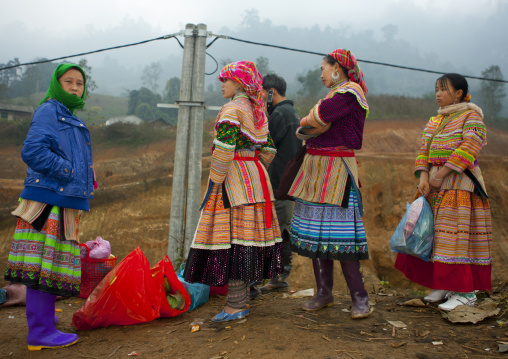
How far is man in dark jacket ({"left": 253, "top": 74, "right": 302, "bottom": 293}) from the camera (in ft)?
13.3

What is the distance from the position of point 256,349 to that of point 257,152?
148 centimetres

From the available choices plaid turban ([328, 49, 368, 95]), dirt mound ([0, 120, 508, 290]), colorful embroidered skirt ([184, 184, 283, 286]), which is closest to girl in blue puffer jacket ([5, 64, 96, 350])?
colorful embroidered skirt ([184, 184, 283, 286])

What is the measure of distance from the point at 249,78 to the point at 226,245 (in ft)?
4.27

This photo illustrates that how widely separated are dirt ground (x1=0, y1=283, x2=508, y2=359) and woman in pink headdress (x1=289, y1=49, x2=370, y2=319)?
0.30 metres

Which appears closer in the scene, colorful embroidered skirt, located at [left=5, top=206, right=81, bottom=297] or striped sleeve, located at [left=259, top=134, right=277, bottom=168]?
colorful embroidered skirt, located at [left=5, top=206, right=81, bottom=297]

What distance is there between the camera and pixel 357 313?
325 cm

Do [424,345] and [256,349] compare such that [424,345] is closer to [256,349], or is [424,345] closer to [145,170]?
[256,349]

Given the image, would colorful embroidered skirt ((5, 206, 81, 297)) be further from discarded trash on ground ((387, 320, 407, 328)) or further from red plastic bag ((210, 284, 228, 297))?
discarded trash on ground ((387, 320, 407, 328))

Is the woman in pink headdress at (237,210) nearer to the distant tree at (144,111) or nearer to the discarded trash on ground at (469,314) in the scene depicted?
the discarded trash on ground at (469,314)

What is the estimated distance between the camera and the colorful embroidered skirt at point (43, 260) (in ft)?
9.14

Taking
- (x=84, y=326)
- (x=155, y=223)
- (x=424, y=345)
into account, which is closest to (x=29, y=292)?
(x=84, y=326)

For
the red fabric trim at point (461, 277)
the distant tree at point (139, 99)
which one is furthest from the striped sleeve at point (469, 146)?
the distant tree at point (139, 99)

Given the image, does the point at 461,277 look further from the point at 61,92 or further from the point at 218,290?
the point at 61,92

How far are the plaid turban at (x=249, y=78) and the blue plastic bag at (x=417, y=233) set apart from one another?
4.88 ft
